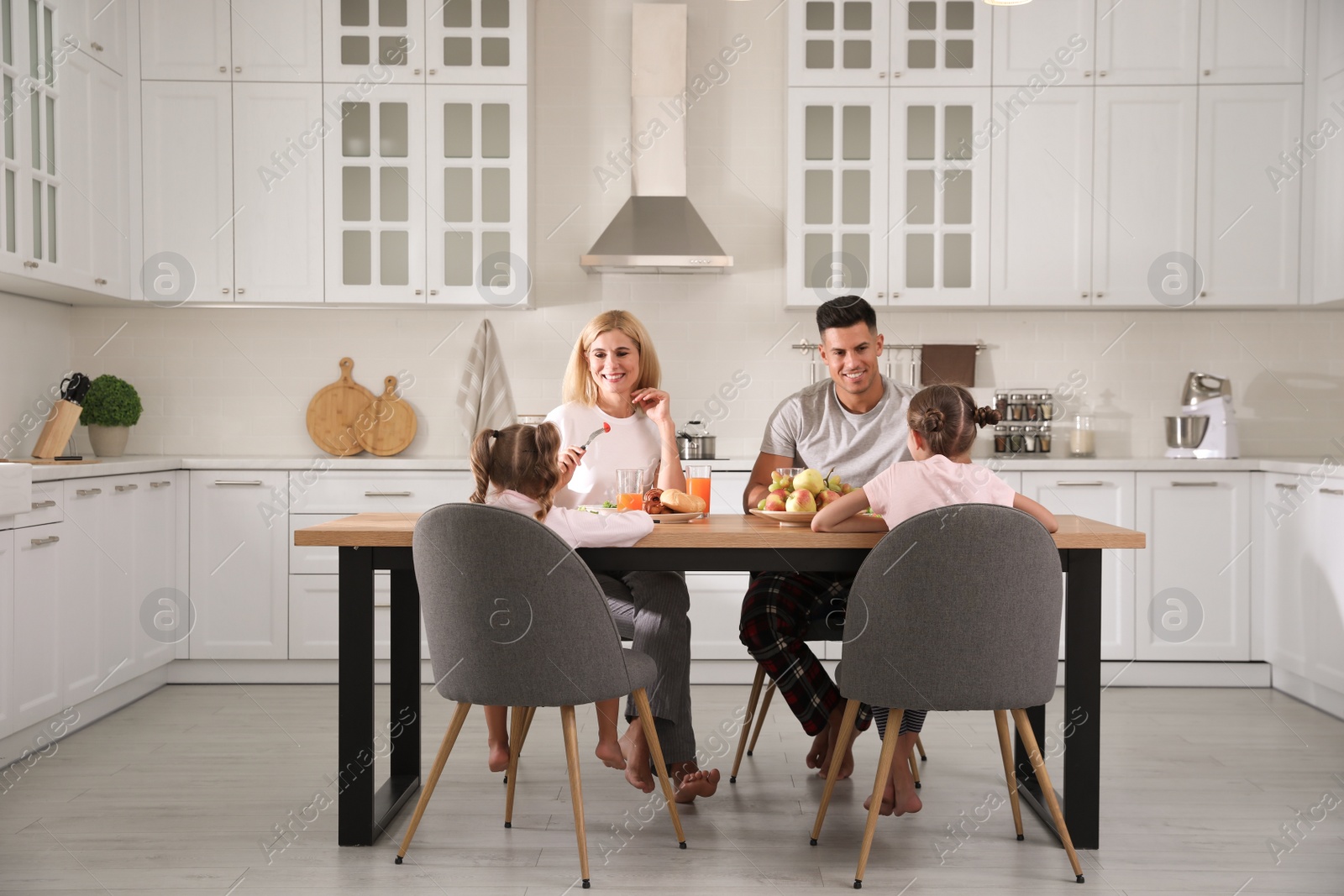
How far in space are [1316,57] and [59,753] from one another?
4991 millimetres

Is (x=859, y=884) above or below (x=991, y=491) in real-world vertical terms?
below

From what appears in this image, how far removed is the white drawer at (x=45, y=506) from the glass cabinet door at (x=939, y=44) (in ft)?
10.8

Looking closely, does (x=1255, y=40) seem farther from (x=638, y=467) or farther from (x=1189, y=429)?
(x=638, y=467)

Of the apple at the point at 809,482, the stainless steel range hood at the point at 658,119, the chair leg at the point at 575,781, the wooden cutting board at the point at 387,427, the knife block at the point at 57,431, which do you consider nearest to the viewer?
the chair leg at the point at 575,781

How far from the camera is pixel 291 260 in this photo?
400 cm

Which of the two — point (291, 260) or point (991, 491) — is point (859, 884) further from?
point (291, 260)

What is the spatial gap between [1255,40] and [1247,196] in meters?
0.60

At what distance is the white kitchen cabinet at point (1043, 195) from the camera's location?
157 inches

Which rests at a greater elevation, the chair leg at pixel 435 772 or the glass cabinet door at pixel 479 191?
the glass cabinet door at pixel 479 191

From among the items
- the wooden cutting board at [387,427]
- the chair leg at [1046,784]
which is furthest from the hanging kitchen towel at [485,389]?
the chair leg at [1046,784]

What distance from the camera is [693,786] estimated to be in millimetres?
2469

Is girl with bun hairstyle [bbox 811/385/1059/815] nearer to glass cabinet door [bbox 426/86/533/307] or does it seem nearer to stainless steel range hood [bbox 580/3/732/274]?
stainless steel range hood [bbox 580/3/732/274]

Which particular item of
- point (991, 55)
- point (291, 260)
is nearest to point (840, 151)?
point (991, 55)

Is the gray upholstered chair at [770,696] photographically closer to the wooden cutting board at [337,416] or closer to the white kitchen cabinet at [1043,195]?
the white kitchen cabinet at [1043,195]
